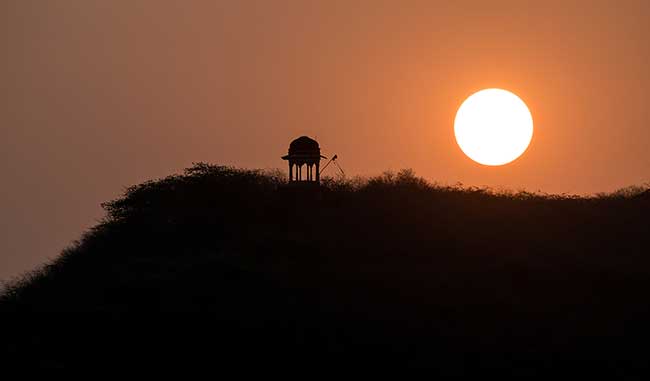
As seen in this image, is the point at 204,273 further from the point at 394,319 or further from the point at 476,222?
the point at 476,222

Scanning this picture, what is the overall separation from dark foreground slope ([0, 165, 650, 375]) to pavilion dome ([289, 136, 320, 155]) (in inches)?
117

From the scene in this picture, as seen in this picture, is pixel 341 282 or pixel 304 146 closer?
pixel 341 282

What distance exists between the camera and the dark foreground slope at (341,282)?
51.1 metres

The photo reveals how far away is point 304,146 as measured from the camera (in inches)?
2670

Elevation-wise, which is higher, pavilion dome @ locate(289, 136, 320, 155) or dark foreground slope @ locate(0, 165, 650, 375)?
pavilion dome @ locate(289, 136, 320, 155)

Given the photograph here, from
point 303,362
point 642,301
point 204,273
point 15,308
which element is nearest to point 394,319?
point 303,362

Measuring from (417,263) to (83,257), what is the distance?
20676 millimetres

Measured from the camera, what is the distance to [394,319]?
53812 millimetres

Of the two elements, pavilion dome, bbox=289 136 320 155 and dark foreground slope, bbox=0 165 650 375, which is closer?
dark foreground slope, bbox=0 165 650 375

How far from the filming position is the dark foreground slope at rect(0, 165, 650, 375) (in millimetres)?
51062

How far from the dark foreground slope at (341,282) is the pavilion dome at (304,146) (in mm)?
2974

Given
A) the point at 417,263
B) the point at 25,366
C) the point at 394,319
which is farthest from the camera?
the point at 417,263

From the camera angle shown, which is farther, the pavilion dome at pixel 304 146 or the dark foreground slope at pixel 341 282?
the pavilion dome at pixel 304 146

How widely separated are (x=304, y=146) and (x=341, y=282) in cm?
1278
